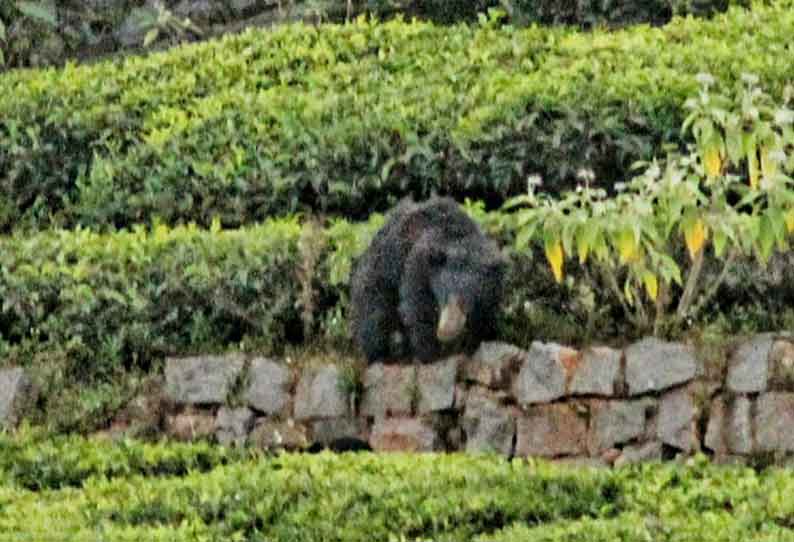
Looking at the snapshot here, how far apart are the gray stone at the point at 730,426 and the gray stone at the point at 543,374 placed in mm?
654

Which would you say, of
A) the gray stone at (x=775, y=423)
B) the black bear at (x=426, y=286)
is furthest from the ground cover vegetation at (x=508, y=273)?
the gray stone at (x=775, y=423)

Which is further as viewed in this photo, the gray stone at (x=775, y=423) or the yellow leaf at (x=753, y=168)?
the yellow leaf at (x=753, y=168)

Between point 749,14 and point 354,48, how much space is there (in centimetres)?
230

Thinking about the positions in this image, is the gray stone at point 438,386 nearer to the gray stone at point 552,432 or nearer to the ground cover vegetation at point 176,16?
the gray stone at point 552,432

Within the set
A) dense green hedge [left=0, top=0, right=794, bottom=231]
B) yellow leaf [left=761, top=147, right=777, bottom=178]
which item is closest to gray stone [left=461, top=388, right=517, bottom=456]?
yellow leaf [left=761, top=147, right=777, bottom=178]

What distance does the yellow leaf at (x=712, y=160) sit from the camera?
9547 mm

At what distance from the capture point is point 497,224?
1039cm

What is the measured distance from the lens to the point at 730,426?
9.07 meters

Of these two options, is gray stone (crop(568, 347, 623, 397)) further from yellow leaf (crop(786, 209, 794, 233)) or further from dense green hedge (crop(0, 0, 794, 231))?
dense green hedge (crop(0, 0, 794, 231))

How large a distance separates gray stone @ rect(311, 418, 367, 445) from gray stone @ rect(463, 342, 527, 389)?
0.53 metres

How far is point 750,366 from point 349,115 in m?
3.73

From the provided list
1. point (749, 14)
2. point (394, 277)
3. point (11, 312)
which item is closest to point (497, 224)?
point (394, 277)

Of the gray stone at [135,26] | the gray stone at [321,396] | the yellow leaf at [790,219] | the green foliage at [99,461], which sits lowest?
the green foliage at [99,461]

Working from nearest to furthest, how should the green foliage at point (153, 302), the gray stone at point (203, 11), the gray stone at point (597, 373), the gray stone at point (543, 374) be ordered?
the gray stone at point (597, 373)
the gray stone at point (543, 374)
the green foliage at point (153, 302)
the gray stone at point (203, 11)
